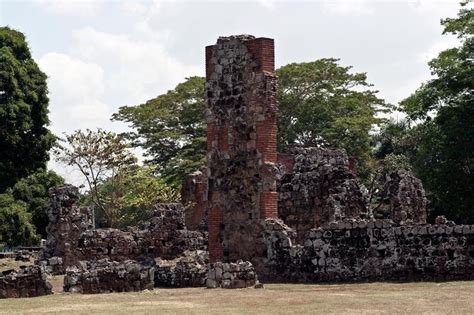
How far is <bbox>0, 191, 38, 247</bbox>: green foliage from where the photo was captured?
4281cm

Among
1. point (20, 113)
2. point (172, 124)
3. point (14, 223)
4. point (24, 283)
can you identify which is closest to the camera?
point (24, 283)

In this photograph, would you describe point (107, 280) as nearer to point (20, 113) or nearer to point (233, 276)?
point (233, 276)

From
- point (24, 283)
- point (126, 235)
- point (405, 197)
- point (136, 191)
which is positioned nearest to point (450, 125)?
point (405, 197)

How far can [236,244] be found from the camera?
24.0 m

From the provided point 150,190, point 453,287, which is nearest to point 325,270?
point 453,287

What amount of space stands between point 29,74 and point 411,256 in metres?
32.3

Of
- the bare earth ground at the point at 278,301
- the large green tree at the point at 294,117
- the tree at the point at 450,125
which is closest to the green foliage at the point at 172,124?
the large green tree at the point at 294,117

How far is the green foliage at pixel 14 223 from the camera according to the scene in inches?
1686

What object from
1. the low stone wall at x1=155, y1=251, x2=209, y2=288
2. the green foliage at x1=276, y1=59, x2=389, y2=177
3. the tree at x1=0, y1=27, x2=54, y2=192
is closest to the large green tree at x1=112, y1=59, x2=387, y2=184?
the green foliage at x1=276, y1=59, x2=389, y2=177

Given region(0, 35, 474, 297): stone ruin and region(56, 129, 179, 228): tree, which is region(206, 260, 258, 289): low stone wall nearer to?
region(0, 35, 474, 297): stone ruin

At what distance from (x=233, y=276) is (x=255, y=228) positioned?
13.9ft

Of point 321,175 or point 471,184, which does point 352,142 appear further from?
point 321,175

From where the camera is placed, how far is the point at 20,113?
4672cm

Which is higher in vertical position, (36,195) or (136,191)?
(136,191)
